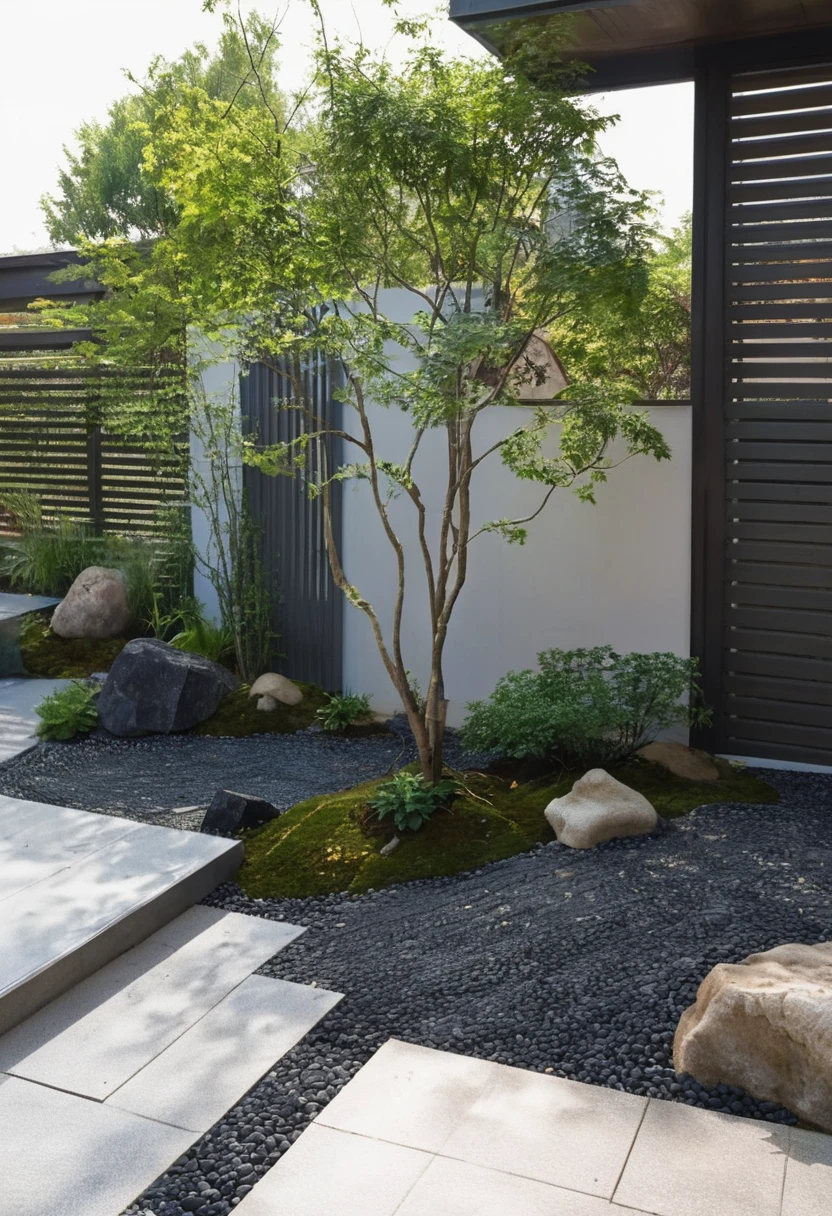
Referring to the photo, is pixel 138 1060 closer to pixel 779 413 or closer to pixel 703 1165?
pixel 703 1165

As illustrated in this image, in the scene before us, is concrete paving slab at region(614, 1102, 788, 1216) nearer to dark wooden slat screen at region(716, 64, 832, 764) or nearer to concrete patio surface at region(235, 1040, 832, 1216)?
concrete patio surface at region(235, 1040, 832, 1216)

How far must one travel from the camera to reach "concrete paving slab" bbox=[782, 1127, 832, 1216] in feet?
8.14

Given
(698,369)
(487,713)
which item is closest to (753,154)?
(698,369)

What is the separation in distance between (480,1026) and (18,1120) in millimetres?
1316

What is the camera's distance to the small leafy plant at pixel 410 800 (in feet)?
15.2

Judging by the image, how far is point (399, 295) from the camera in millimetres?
6391

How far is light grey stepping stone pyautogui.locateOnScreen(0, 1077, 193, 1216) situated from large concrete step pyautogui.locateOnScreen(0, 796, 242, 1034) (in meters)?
0.47

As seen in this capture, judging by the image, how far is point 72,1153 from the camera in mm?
2748

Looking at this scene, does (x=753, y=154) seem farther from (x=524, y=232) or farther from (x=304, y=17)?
(x=304, y=17)

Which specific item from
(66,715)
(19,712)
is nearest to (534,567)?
(66,715)

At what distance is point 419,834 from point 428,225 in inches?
104

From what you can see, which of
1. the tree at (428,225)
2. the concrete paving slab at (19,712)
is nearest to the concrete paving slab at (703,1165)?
the tree at (428,225)

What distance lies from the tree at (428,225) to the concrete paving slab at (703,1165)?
7.46 feet

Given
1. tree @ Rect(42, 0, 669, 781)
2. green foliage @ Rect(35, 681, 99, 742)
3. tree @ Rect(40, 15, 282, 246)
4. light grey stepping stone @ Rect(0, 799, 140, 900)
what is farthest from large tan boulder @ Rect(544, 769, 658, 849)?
tree @ Rect(40, 15, 282, 246)
